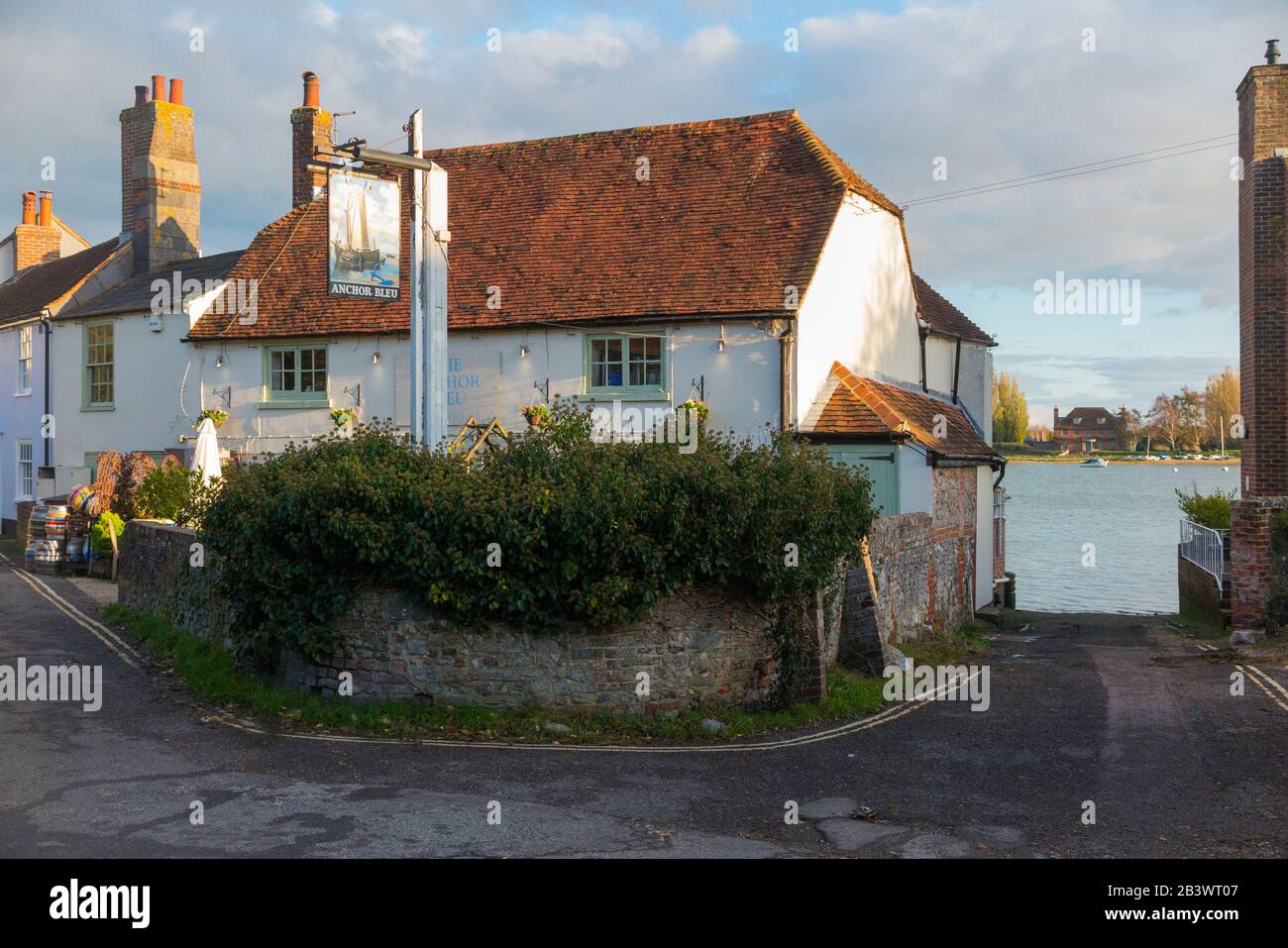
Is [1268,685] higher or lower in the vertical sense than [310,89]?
lower

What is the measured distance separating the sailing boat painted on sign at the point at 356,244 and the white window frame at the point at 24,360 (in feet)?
73.3

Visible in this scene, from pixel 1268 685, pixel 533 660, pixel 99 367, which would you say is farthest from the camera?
pixel 99 367

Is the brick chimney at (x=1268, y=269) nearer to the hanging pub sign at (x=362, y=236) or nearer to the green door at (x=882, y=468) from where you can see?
the green door at (x=882, y=468)

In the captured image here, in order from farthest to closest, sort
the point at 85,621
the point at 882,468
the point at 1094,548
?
the point at 1094,548 → the point at 882,468 → the point at 85,621

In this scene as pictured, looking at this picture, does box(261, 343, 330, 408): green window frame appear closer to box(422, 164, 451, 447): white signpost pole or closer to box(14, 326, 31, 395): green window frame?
box(14, 326, 31, 395): green window frame

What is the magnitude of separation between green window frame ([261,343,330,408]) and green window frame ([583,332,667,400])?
6.04 meters

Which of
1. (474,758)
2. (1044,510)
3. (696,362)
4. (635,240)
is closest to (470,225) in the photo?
(635,240)

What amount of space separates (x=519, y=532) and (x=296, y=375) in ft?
52.0

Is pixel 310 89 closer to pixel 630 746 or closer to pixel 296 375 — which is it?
pixel 296 375

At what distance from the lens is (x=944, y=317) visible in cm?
3159

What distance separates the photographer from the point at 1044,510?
91.7m

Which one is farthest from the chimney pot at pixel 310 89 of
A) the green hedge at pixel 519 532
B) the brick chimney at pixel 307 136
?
the green hedge at pixel 519 532

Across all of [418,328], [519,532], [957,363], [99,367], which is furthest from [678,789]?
[99,367]

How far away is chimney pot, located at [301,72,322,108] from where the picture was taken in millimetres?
29047
